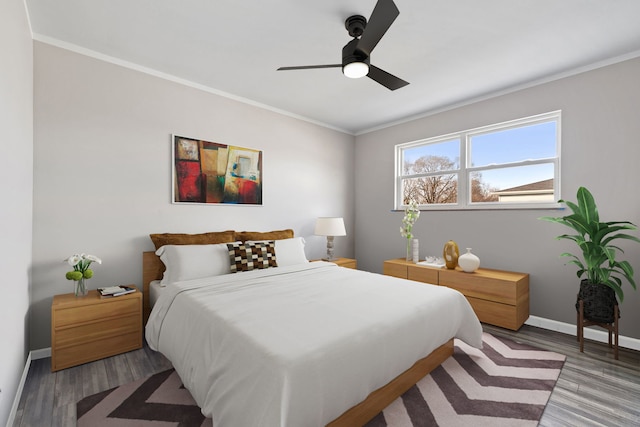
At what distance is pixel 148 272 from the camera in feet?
9.47

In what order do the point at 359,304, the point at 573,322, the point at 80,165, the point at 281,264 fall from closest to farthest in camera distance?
the point at 359,304 < the point at 80,165 < the point at 573,322 < the point at 281,264

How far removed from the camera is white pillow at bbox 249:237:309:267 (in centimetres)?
320

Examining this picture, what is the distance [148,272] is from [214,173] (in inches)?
49.9

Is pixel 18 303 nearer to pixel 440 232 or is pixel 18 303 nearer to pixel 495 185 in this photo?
pixel 440 232

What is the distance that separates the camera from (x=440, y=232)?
3.97m

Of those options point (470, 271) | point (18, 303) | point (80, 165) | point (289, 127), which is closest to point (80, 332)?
Answer: point (18, 303)

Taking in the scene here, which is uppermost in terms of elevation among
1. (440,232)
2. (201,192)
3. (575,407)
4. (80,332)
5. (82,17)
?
(82,17)

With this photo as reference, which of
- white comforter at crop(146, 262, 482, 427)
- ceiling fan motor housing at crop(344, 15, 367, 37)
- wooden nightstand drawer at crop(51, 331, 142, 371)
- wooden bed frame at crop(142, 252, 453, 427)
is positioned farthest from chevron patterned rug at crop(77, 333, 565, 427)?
ceiling fan motor housing at crop(344, 15, 367, 37)

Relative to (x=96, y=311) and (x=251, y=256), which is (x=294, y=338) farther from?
(x=96, y=311)

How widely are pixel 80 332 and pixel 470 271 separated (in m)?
3.73

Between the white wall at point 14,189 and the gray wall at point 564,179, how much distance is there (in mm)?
4079

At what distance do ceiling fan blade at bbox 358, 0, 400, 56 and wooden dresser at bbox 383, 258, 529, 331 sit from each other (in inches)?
101

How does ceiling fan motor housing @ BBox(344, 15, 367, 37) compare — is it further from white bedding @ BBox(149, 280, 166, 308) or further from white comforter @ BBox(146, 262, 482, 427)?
white bedding @ BBox(149, 280, 166, 308)

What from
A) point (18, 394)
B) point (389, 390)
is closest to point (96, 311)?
point (18, 394)
